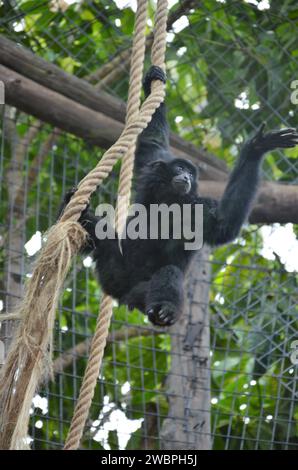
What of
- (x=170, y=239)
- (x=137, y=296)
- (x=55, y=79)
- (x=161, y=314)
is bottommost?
(x=161, y=314)

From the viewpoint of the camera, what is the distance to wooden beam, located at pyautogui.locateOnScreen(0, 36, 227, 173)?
3729mm

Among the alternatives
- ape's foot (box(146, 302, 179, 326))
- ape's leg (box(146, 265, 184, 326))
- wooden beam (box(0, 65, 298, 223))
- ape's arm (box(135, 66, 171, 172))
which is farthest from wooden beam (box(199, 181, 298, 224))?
ape's foot (box(146, 302, 179, 326))

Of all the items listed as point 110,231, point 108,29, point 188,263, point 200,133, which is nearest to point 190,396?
point 188,263

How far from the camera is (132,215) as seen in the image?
305cm

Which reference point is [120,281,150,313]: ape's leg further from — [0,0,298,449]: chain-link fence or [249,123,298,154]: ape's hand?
[0,0,298,449]: chain-link fence

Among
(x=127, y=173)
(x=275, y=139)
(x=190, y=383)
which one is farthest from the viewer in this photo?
(x=190, y=383)

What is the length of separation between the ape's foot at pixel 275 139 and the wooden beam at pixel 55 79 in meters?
1.09

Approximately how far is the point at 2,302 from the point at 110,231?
1298mm

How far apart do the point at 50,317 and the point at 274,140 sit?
1.16 metres

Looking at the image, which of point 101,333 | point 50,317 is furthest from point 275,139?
point 50,317

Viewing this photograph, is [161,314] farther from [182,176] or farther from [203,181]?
[203,181]

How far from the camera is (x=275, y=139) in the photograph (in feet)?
9.44
